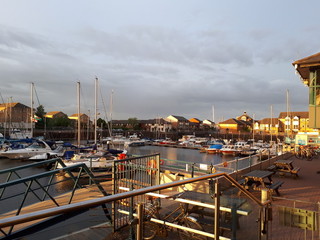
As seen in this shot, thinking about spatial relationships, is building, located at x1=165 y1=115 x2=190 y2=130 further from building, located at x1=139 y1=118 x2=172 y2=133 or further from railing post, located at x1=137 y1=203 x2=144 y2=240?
railing post, located at x1=137 y1=203 x2=144 y2=240

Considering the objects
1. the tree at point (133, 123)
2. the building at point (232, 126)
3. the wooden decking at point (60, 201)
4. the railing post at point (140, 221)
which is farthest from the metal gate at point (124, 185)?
the tree at point (133, 123)

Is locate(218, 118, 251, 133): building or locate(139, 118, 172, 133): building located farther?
locate(139, 118, 172, 133): building

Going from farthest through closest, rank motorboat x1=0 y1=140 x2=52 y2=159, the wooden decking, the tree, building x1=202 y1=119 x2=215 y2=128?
building x1=202 y1=119 x2=215 y2=128
the tree
motorboat x1=0 y1=140 x2=52 y2=159
the wooden decking

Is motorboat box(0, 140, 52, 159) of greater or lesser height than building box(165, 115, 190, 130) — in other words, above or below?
below

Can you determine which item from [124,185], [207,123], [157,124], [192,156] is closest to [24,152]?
[192,156]

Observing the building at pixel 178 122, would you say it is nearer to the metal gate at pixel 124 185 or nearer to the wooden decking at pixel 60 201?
the wooden decking at pixel 60 201

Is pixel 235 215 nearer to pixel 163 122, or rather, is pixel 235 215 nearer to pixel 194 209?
pixel 194 209

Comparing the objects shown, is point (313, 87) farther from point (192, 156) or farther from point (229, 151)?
point (229, 151)

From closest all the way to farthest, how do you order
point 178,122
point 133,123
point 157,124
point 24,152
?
1. point 24,152
2. point 157,124
3. point 133,123
4. point 178,122

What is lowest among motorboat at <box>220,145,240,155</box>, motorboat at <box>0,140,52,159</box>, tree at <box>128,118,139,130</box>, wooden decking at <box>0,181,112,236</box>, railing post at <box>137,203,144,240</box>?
motorboat at <box>220,145,240,155</box>

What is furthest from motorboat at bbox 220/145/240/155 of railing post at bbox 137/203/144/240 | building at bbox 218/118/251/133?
building at bbox 218/118/251/133

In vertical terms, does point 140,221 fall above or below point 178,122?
below

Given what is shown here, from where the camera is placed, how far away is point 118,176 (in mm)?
6285

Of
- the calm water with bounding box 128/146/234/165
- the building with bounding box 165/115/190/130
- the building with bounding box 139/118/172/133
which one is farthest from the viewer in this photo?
the building with bounding box 165/115/190/130
